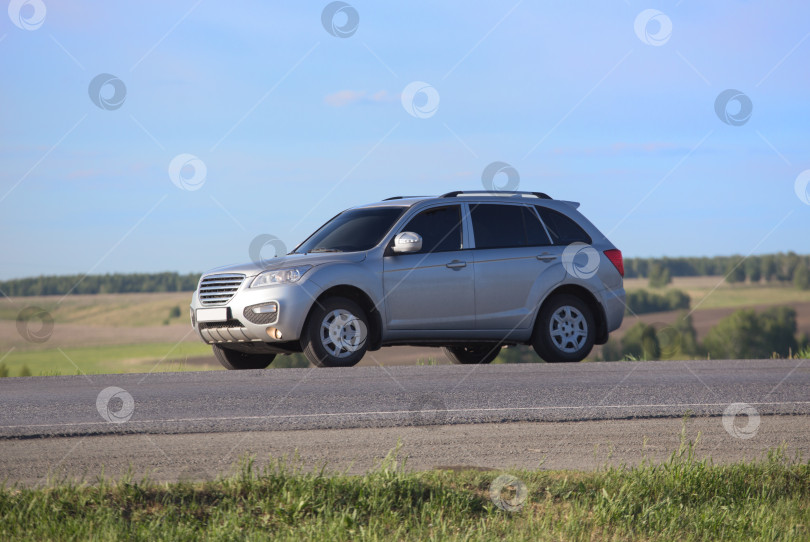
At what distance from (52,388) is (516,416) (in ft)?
16.0

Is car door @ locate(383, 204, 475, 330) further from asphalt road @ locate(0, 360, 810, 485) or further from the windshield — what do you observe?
asphalt road @ locate(0, 360, 810, 485)

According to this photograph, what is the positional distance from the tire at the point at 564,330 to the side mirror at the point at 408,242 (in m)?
2.06

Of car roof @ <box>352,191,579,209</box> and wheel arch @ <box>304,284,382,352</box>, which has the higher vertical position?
car roof @ <box>352,191,579,209</box>

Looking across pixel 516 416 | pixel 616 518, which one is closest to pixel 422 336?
pixel 516 416

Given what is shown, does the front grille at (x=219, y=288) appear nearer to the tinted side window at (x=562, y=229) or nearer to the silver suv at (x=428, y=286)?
the silver suv at (x=428, y=286)

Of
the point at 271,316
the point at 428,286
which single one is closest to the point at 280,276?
the point at 271,316

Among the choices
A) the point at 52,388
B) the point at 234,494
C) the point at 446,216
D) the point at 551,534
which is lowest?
the point at 551,534

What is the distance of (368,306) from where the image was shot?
37.0 ft

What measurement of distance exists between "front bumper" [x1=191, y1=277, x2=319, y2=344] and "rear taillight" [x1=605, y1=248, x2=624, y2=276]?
4166 mm

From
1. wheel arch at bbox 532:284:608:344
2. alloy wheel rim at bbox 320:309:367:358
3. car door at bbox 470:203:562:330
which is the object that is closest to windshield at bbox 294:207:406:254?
alloy wheel rim at bbox 320:309:367:358

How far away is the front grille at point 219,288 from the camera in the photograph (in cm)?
1127

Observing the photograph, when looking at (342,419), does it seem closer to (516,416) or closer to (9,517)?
(516,416)

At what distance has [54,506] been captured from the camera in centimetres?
516

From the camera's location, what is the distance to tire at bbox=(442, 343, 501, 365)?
1313 cm
